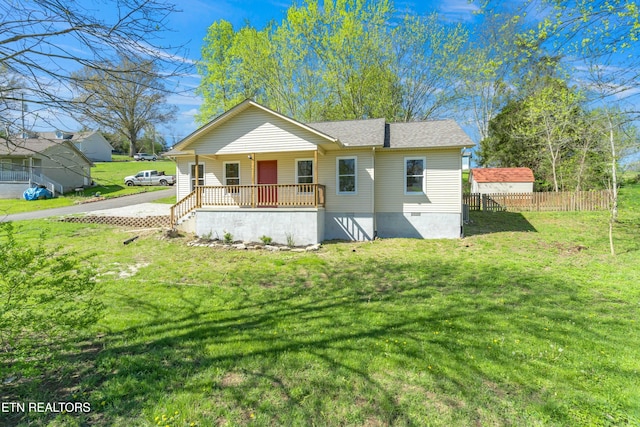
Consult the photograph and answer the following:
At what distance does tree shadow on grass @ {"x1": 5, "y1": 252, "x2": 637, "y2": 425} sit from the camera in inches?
116

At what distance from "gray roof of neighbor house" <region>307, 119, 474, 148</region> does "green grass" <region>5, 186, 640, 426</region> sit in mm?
6123

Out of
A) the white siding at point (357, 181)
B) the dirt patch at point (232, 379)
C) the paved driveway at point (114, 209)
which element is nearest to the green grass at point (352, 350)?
the dirt patch at point (232, 379)

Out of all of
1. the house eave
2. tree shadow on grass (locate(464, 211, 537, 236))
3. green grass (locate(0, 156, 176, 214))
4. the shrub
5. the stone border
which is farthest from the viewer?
green grass (locate(0, 156, 176, 214))

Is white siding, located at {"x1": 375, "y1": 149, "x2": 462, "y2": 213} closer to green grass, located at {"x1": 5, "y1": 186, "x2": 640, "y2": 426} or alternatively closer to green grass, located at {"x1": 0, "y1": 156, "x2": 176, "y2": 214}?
green grass, located at {"x1": 5, "y1": 186, "x2": 640, "y2": 426}

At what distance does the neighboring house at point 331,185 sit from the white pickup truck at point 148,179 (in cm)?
2113

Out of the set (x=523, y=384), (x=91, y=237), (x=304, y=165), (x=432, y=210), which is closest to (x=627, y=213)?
(x=432, y=210)

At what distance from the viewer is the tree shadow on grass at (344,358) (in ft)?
9.66

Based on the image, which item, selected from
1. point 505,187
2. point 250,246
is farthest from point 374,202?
point 505,187

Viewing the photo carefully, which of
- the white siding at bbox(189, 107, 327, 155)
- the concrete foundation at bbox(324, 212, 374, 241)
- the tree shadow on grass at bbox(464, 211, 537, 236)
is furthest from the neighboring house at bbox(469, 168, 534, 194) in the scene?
the white siding at bbox(189, 107, 327, 155)

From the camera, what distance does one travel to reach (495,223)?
1591cm

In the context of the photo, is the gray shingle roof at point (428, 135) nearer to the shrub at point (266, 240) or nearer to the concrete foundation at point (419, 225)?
the concrete foundation at point (419, 225)

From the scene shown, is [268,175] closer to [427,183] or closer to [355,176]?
[355,176]

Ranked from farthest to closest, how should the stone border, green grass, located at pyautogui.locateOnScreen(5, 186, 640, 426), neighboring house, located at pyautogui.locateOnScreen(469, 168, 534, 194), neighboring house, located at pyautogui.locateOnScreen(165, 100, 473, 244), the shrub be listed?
neighboring house, located at pyautogui.locateOnScreen(469, 168, 534, 194) → neighboring house, located at pyautogui.locateOnScreen(165, 100, 473, 244) → the shrub → the stone border → green grass, located at pyautogui.locateOnScreen(5, 186, 640, 426)

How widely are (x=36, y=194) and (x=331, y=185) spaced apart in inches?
974
